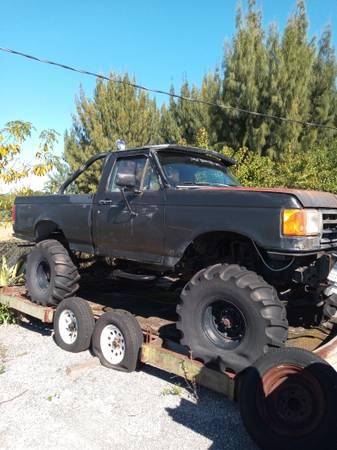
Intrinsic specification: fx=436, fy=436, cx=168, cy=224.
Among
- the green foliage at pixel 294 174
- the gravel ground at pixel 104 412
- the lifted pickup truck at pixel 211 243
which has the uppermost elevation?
the green foliage at pixel 294 174

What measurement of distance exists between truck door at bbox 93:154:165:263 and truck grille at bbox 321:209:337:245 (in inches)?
63.9

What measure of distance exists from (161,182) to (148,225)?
1.62 feet

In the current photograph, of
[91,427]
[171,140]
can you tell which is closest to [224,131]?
[171,140]

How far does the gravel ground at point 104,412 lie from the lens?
11.6 feet

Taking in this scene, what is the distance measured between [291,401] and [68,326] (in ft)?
10.7

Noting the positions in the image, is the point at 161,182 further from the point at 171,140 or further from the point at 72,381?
the point at 171,140

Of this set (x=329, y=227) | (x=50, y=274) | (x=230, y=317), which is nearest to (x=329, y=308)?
(x=329, y=227)

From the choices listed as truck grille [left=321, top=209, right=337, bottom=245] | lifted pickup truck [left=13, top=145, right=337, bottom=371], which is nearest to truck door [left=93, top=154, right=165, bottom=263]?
lifted pickup truck [left=13, top=145, right=337, bottom=371]

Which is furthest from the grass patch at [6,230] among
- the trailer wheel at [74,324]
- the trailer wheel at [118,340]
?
the trailer wheel at [118,340]

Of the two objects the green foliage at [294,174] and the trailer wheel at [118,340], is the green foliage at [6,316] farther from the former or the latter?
the green foliage at [294,174]

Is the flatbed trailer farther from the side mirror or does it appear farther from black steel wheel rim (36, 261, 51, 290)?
the side mirror

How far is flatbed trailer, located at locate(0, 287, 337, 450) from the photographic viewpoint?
366cm

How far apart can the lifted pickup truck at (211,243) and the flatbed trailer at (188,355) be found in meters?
0.14

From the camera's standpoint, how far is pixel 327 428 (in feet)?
9.70
